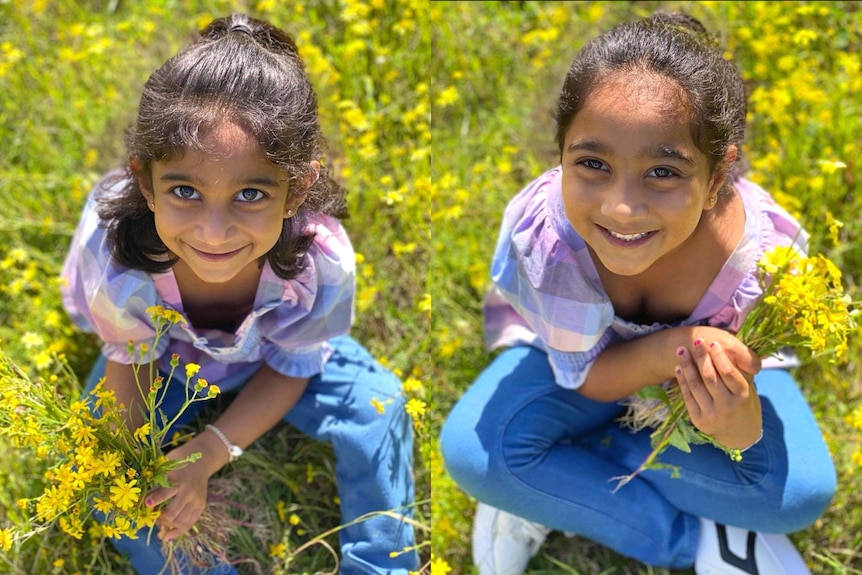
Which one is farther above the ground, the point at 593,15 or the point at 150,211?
the point at 593,15

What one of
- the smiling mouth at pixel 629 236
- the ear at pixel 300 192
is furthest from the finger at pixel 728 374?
the ear at pixel 300 192

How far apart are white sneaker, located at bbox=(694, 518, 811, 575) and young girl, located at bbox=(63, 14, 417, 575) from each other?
0.62 m

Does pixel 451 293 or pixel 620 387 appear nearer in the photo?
pixel 620 387

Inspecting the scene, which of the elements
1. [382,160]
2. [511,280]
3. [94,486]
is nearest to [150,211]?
[94,486]

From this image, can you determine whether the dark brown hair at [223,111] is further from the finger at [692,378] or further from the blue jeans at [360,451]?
the finger at [692,378]

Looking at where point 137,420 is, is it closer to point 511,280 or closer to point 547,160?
point 511,280

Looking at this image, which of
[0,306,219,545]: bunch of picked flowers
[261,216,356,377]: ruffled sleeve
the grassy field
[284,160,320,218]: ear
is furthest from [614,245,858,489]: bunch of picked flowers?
Answer: [0,306,219,545]: bunch of picked flowers

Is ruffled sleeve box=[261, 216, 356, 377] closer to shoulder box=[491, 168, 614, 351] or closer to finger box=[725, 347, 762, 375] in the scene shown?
shoulder box=[491, 168, 614, 351]

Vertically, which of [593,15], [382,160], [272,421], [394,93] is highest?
[593,15]

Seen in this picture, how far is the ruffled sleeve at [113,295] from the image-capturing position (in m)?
1.55

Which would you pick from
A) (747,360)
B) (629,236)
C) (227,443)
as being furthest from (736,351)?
(227,443)

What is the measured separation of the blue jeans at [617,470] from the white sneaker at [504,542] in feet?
0.20

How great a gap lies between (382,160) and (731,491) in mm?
1170

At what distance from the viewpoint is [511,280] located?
1.70 m
